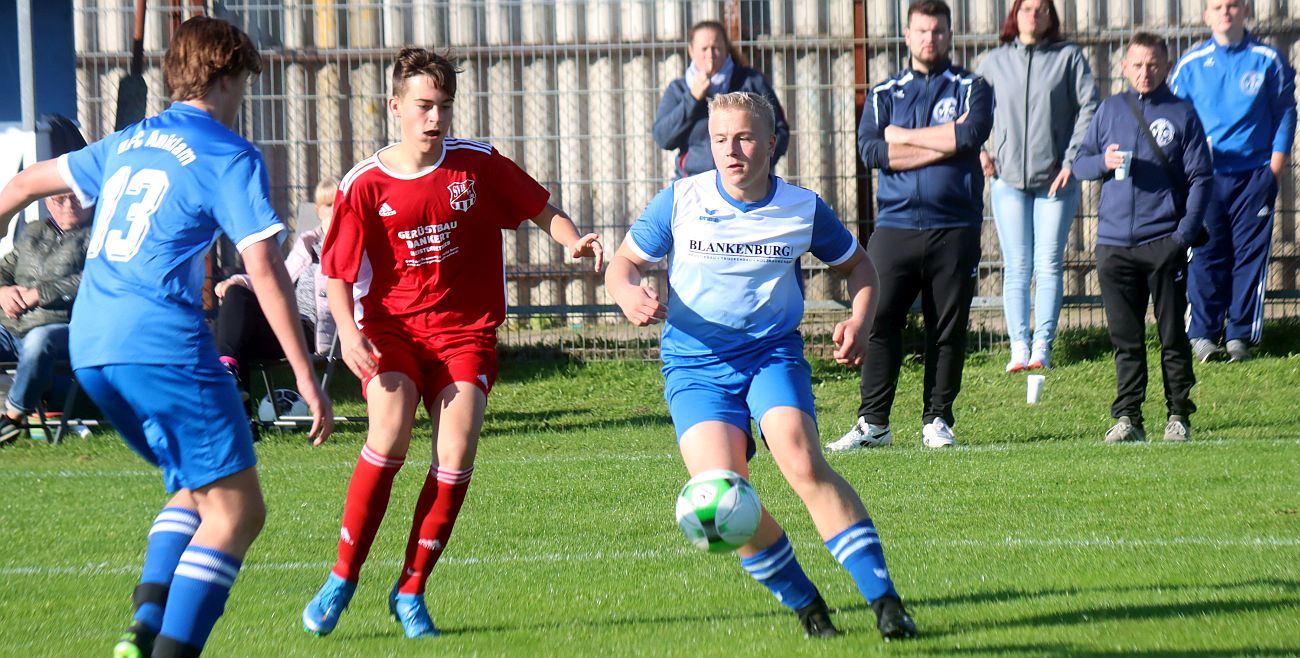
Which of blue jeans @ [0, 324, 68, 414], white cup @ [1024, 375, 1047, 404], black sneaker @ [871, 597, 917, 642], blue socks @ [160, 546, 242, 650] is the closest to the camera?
blue socks @ [160, 546, 242, 650]

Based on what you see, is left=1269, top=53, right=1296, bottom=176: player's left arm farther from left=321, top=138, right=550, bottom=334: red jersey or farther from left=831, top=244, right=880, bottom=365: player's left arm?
left=321, top=138, right=550, bottom=334: red jersey

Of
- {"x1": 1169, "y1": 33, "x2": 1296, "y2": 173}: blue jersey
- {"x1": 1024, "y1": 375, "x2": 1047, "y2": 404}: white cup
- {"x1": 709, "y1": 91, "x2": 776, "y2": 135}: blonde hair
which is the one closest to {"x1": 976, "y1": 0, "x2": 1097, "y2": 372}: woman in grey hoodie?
{"x1": 1024, "y1": 375, "x2": 1047, "y2": 404}: white cup

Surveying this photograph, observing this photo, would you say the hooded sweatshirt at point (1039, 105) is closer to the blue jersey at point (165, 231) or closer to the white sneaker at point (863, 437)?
the white sneaker at point (863, 437)

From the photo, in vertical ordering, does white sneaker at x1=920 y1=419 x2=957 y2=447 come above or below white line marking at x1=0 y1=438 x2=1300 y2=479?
above

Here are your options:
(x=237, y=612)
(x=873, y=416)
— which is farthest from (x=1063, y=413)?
(x=237, y=612)

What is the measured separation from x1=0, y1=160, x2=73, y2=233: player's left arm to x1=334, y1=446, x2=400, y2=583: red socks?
127 centimetres

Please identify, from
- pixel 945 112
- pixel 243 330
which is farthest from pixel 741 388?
pixel 243 330

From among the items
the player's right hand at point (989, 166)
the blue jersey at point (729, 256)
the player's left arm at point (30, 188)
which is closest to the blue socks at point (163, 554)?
the player's left arm at point (30, 188)

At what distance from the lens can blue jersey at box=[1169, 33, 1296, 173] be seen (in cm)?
1105

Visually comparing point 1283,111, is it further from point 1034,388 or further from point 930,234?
point 930,234

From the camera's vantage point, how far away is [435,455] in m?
5.20

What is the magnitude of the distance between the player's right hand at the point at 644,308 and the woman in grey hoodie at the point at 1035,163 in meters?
6.26

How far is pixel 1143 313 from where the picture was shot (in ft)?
29.3

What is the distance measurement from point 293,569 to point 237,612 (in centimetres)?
79
